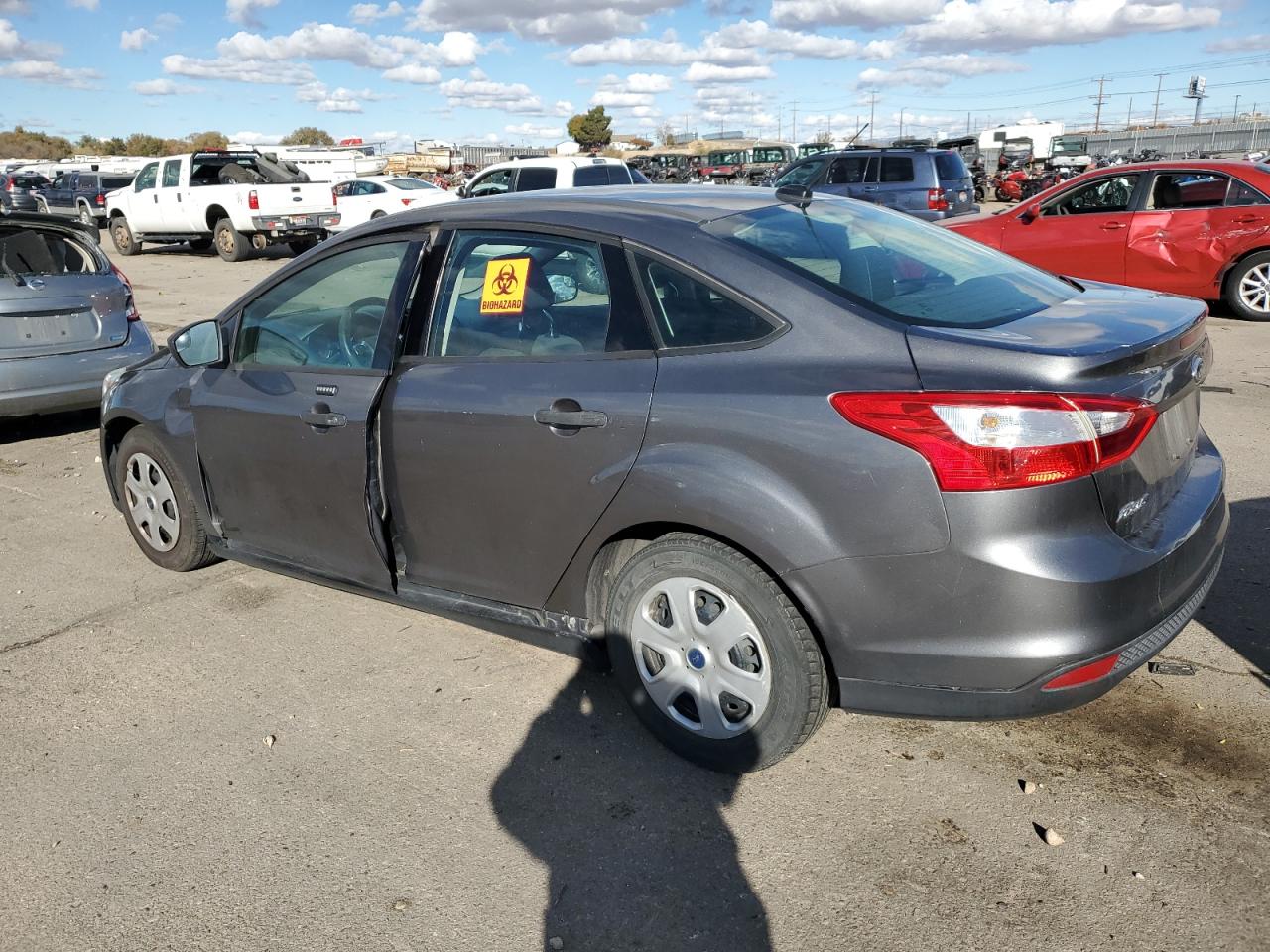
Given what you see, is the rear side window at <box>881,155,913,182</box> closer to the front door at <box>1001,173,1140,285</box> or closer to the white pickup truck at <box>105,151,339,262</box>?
the front door at <box>1001,173,1140,285</box>

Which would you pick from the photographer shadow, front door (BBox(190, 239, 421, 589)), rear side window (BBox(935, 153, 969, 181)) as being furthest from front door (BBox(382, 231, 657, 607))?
rear side window (BBox(935, 153, 969, 181))

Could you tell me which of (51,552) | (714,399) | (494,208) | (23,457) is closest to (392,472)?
(494,208)

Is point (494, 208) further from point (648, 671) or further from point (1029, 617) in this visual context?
point (1029, 617)

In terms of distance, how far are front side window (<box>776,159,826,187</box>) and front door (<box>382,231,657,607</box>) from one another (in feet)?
51.4

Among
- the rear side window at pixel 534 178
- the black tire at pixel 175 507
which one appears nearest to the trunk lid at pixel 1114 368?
the black tire at pixel 175 507

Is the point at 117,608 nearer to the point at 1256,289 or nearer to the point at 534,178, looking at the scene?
the point at 1256,289

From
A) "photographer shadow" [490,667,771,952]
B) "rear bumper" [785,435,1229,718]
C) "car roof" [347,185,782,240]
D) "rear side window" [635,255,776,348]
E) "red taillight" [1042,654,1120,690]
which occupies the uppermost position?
"car roof" [347,185,782,240]

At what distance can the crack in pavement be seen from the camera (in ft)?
14.5

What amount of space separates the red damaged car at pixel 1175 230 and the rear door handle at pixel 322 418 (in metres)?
9.23

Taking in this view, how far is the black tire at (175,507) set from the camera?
4.75 m

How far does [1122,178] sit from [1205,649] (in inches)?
332

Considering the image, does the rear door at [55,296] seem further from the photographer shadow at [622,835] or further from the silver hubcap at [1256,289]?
the silver hubcap at [1256,289]

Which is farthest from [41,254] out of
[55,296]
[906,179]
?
[906,179]

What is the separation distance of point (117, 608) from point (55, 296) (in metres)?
3.62
